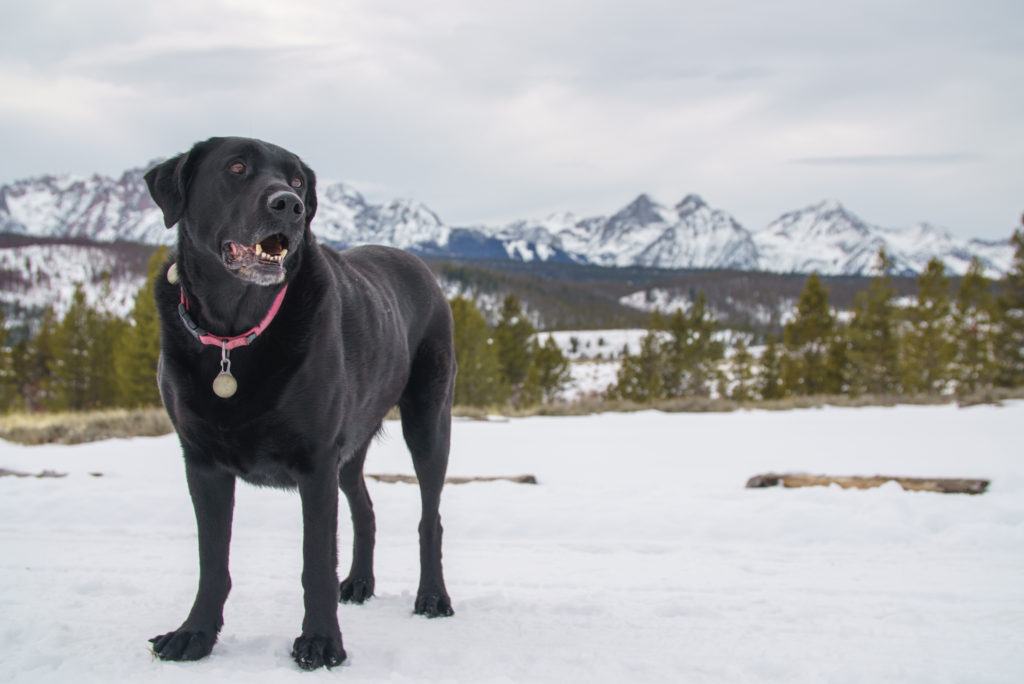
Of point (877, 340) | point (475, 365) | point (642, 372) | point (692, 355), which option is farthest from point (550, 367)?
point (877, 340)

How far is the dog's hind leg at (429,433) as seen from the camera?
3.66 m

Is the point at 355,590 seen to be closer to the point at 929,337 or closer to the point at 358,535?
the point at 358,535

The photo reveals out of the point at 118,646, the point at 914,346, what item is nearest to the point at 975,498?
the point at 118,646

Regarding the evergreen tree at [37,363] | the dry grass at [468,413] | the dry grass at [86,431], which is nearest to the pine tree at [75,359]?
the evergreen tree at [37,363]

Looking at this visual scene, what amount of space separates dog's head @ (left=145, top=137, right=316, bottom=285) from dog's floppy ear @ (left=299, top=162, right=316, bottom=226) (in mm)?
129

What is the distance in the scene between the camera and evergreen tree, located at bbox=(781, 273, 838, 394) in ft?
143

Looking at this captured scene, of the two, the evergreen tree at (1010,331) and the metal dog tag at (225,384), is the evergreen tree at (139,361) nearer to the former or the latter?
the metal dog tag at (225,384)

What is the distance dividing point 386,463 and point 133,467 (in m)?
3.06

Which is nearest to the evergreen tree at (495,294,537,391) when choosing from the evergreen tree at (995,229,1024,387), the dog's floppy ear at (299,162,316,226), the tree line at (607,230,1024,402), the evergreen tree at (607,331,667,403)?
the evergreen tree at (607,331,667,403)

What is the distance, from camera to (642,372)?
52.8 metres

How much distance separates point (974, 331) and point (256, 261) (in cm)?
4606

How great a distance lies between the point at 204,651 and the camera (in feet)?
8.98

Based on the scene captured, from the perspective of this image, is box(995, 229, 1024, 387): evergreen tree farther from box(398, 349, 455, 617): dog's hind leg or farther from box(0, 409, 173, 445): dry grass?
box(398, 349, 455, 617): dog's hind leg

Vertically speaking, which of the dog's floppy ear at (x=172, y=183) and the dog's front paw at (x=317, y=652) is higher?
the dog's floppy ear at (x=172, y=183)
